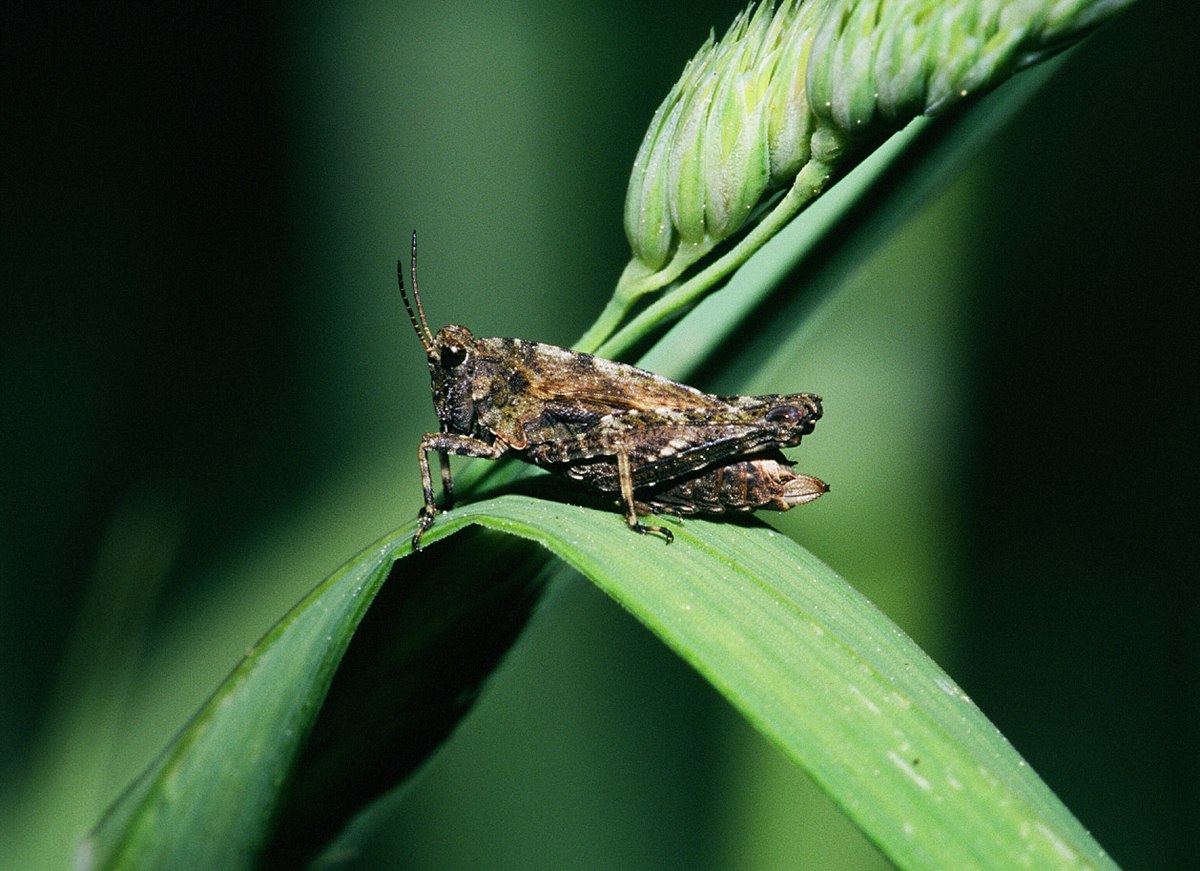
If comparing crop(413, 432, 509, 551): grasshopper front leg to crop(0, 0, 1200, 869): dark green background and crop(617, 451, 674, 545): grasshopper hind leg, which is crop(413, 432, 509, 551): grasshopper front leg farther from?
crop(0, 0, 1200, 869): dark green background

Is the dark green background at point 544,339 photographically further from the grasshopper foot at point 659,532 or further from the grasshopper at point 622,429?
the grasshopper foot at point 659,532

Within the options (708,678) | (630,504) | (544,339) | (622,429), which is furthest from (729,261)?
(544,339)

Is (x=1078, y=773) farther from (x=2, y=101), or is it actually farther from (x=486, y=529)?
(x=2, y=101)

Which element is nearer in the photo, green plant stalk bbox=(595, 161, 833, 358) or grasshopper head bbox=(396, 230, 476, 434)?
green plant stalk bbox=(595, 161, 833, 358)

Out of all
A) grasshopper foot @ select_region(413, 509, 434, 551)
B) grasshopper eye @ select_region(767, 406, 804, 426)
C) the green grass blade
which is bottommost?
the green grass blade

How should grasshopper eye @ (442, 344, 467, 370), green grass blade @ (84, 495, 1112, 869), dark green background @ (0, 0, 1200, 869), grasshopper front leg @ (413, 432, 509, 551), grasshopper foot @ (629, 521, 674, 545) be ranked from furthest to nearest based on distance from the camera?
dark green background @ (0, 0, 1200, 869)
grasshopper eye @ (442, 344, 467, 370)
grasshopper front leg @ (413, 432, 509, 551)
grasshopper foot @ (629, 521, 674, 545)
green grass blade @ (84, 495, 1112, 869)

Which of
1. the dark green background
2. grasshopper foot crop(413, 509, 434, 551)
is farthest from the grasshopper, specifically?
grasshopper foot crop(413, 509, 434, 551)

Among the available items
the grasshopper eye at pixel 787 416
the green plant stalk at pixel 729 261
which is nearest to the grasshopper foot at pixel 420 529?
the green plant stalk at pixel 729 261
